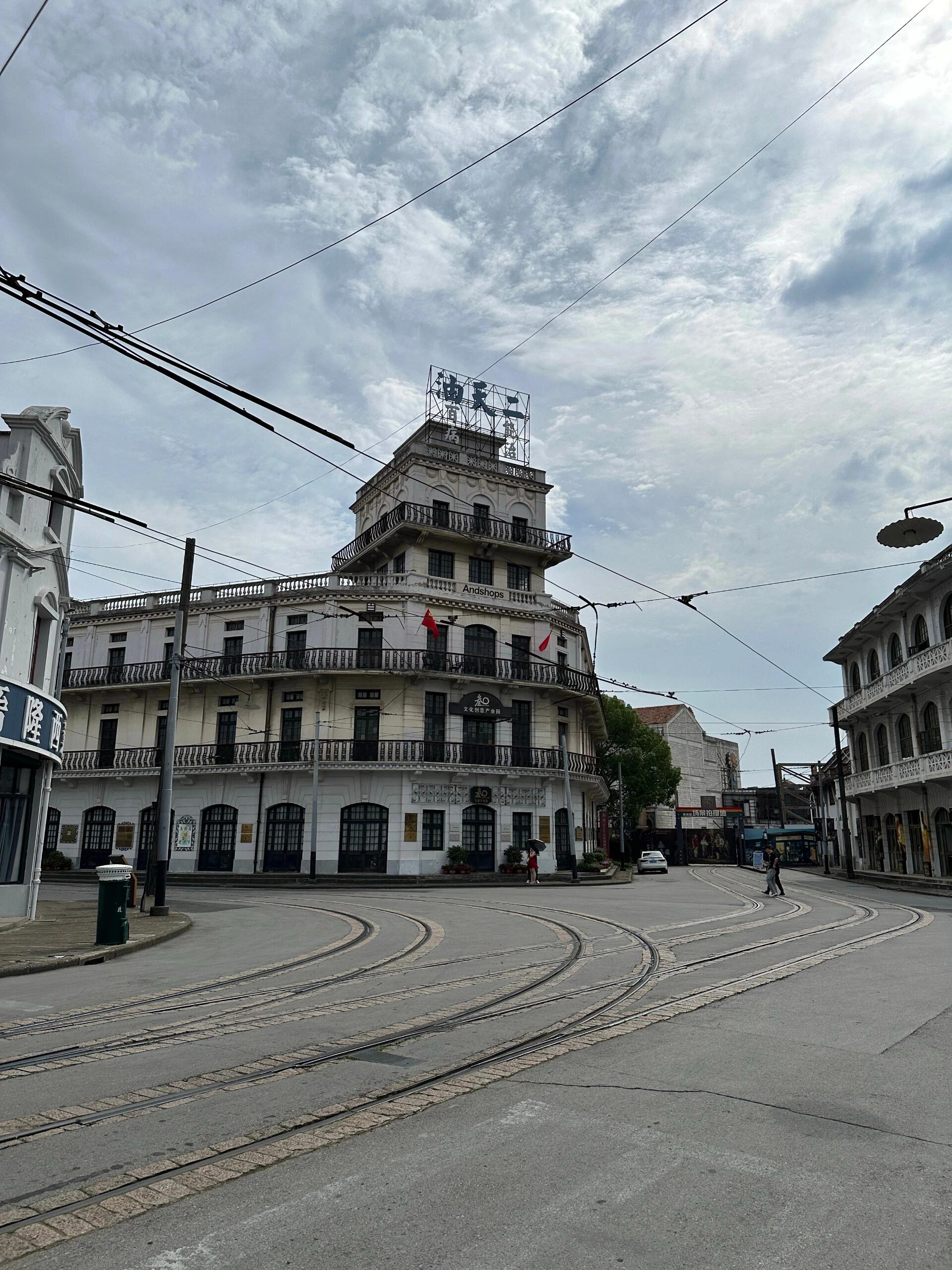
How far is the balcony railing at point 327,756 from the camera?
122ft

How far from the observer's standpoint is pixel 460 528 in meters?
41.5

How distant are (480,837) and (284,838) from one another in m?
8.42

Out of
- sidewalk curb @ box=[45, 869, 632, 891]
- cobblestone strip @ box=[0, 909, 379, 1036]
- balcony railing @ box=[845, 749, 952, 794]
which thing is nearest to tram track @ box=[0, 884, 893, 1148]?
cobblestone strip @ box=[0, 909, 379, 1036]

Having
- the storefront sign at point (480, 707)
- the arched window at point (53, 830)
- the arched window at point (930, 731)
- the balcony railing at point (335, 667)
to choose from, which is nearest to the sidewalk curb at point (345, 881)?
the arched window at point (53, 830)

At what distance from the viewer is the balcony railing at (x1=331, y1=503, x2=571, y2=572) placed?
40.4 metres

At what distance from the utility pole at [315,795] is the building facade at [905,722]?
2350 cm

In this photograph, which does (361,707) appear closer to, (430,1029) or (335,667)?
(335,667)

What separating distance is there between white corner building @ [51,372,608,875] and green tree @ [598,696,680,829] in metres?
21.8

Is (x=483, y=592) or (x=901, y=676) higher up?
(x=483, y=592)

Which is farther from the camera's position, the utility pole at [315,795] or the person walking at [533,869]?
the utility pole at [315,795]

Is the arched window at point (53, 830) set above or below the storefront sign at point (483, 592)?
below

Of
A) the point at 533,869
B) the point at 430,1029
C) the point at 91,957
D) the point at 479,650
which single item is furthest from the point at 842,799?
the point at 430,1029

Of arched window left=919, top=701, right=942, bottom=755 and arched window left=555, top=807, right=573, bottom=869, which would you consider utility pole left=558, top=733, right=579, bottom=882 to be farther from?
arched window left=919, top=701, right=942, bottom=755

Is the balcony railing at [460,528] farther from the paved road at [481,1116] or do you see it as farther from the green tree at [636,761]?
the paved road at [481,1116]
